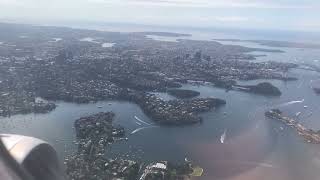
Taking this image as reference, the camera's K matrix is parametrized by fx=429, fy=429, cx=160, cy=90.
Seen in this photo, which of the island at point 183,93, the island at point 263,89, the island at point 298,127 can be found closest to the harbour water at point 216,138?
the island at point 298,127

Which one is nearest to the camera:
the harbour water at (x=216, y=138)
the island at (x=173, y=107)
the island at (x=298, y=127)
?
the harbour water at (x=216, y=138)

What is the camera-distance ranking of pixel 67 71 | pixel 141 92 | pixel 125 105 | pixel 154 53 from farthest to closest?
pixel 154 53 < pixel 67 71 < pixel 141 92 < pixel 125 105

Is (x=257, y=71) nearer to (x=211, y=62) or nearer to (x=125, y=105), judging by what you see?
(x=211, y=62)

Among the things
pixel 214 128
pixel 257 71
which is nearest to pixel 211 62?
pixel 257 71

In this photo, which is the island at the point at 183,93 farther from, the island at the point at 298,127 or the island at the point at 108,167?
the island at the point at 108,167

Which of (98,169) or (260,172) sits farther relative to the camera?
(260,172)

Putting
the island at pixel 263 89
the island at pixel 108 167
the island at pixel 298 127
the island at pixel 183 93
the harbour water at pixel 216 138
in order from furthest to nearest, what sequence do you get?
1. the island at pixel 263 89
2. the island at pixel 183 93
3. the island at pixel 298 127
4. the harbour water at pixel 216 138
5. the island at pixel 108 167
